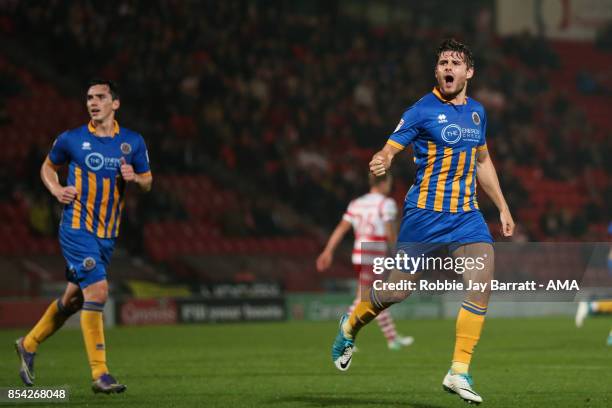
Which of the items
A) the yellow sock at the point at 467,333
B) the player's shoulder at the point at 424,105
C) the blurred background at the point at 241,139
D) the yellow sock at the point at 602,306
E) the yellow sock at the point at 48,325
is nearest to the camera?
the yellow sock at the point at 467,333

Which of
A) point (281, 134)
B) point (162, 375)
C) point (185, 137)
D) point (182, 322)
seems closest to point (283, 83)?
point (281, 134)

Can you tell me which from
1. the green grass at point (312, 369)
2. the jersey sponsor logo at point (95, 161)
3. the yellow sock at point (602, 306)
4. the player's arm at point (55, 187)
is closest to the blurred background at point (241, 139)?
the green grass at point (312, 369)

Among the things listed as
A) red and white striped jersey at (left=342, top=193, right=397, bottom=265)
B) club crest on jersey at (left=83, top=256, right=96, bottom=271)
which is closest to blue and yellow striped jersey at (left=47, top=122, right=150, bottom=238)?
club crest on jersey at (left=83, top=256, right=96, bottom=271)

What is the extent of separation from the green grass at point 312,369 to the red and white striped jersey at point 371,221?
1254mm

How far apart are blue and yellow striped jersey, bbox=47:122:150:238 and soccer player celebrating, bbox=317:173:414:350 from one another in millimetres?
5598

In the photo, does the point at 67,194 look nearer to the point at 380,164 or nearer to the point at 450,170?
the point at 380,164

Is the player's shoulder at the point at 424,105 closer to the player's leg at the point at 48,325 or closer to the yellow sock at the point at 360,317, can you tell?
the yellow sock at the point at 360,317

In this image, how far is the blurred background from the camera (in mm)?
22266

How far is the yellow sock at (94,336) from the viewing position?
8836 millimetres

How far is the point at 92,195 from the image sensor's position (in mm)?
9227

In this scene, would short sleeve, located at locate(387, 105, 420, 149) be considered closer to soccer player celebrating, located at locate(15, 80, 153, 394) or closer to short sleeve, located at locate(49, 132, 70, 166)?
soccer player celebrating, located at locate(15, 80, 153, 394)

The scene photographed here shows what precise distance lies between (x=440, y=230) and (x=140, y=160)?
2.73 meters

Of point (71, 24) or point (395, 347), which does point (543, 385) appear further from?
point (71, 24)

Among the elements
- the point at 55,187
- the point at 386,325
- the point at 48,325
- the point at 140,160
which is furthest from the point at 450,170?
the point at 386,325
